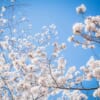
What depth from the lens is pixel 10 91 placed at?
25.2 ft

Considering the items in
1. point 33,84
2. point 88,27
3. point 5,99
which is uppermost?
point 88,27

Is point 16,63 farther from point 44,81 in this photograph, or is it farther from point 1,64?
point 1,64

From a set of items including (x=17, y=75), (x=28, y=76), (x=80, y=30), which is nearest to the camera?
(x=80, y=30)

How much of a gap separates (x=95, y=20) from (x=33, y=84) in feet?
7.04

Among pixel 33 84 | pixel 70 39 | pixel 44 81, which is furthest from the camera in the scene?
pixel 33 84

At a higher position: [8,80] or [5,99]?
[8,80]

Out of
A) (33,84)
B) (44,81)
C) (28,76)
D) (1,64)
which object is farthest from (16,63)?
(1,64)

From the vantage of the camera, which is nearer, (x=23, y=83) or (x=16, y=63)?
(x=23, y=83)

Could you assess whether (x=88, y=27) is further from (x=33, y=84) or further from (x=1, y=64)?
(x=1, y=64)

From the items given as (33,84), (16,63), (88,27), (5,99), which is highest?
(88,27)

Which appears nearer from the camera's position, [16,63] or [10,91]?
[16,63]

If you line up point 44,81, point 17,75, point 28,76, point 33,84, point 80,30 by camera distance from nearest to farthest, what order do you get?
point 80,30 < point 44,81 < point 33,84 < point 28,76 < point 17,75

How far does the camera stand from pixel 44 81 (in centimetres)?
480

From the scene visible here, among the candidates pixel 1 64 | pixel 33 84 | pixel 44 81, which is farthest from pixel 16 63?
pixel 1 64
